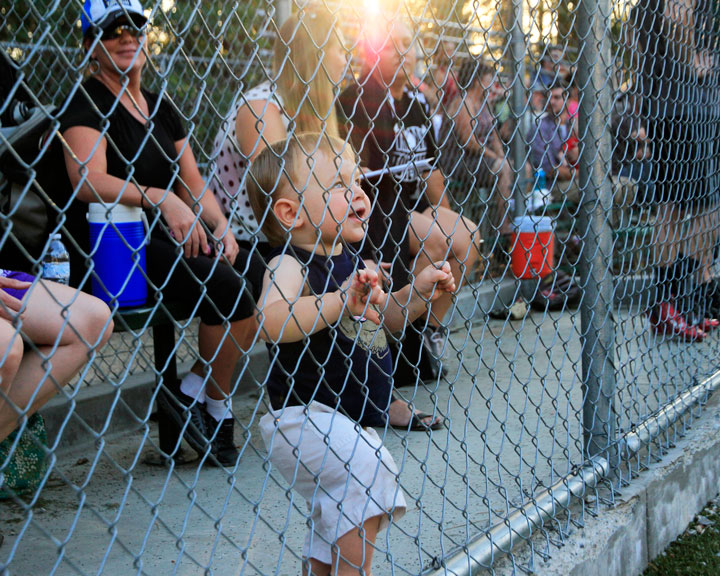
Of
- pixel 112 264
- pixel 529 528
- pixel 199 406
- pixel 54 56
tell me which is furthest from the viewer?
pixel 54 56

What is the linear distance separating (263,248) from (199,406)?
2.68ft

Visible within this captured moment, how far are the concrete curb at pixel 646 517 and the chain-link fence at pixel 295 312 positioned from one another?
0.06 meters

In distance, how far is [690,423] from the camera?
3.65m

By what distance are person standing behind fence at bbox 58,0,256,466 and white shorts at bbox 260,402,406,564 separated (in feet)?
2.42

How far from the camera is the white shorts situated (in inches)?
84.3

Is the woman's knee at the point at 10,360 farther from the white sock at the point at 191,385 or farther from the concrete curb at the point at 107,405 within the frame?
the white sock at the point at 191,385

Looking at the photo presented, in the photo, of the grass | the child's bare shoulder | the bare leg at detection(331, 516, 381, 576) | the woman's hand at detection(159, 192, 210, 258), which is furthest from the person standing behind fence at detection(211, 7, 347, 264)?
the grass

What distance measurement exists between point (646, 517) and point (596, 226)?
107 centimetres

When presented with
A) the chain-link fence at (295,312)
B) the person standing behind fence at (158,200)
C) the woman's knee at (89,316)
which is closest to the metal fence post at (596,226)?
the chain-link fence at (295,312)

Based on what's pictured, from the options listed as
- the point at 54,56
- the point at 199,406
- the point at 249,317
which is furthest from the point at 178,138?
the point at 54,56

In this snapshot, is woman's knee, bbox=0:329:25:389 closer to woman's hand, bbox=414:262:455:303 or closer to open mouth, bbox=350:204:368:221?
open mouth, bbox=350:204:368:221

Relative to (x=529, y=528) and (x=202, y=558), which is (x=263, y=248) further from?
(x=529, y=528)

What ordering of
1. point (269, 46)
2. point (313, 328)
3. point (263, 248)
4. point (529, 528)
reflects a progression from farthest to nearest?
point (269, 46), point (263, 248), point (529, 528), point (313, 328)

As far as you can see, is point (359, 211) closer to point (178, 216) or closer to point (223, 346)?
point (178, 216)
